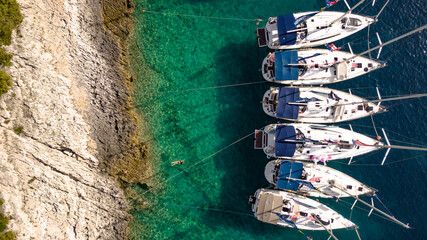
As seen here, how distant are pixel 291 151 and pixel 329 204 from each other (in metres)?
7.26

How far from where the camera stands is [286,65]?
23297 millimetres

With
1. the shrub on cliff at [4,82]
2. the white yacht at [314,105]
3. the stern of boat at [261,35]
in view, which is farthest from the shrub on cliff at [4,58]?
the white yacht at [314,105]

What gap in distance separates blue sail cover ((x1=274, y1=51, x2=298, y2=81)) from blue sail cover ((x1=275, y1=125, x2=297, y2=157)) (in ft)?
15.9

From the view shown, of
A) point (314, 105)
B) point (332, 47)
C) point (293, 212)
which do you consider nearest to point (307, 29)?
point (332, 47)

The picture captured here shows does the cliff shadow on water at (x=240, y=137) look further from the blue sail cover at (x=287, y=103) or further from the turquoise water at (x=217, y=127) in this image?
the blue sail cover at (x=287, y=103)

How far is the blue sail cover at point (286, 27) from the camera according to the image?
23453 millimetres

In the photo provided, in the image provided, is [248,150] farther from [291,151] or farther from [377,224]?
[377,224]

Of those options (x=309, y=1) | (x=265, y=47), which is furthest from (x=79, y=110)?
(x=309, y=1)

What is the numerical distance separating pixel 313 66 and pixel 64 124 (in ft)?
73.8

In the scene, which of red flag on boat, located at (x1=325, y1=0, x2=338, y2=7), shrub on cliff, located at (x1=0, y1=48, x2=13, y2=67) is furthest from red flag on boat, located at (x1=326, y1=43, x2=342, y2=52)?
shrub on cliff, located at (x1=0, y1=48, x2=13, y2=67)

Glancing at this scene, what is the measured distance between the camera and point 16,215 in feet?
64.1

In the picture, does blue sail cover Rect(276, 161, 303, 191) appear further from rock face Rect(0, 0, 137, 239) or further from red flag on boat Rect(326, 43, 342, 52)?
rock face Rect(0, 0, 137, 239)

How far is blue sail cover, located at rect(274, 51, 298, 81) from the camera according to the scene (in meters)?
23.3

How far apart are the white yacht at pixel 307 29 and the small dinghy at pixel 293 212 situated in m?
14.0
